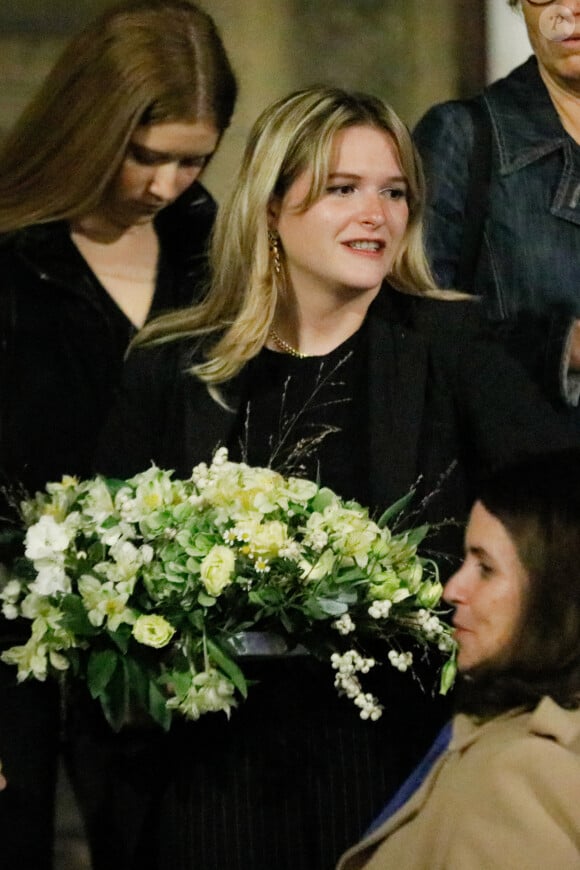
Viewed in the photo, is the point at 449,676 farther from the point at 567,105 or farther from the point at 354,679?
the point at 567,105

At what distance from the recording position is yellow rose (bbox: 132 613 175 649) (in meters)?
2.43

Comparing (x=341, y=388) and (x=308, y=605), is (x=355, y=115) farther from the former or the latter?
(x=308, y=605)

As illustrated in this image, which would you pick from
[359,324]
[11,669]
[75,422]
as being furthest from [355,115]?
[11,669]

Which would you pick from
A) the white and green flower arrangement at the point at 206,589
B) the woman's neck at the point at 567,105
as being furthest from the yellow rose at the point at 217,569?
the woman's neck at the point at 567,105

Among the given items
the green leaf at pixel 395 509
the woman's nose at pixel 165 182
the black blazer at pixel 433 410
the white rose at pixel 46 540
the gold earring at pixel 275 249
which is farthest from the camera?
the woman's nose at pixel 165 182

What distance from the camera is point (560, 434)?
2764 mm

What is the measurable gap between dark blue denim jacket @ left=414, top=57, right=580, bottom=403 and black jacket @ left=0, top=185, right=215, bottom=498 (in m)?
0.48

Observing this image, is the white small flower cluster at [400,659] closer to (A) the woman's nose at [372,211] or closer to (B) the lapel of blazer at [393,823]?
(B) the lapel of blazer at [393,823]

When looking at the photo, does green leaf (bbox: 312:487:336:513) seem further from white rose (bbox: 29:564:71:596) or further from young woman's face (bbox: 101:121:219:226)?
young woman's face (bbox: 101:121:219:226)

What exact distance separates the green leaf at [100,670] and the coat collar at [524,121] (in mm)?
1201

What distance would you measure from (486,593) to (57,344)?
1.19m

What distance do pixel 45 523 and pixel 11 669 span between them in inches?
11.2

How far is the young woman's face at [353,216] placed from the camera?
2771mm

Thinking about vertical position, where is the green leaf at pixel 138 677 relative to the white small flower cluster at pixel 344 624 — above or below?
below
